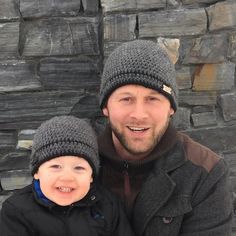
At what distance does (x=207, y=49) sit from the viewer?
9.13ft

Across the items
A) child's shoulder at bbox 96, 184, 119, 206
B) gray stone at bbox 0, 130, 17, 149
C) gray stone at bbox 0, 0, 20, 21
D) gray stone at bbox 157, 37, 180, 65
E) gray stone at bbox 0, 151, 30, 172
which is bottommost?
gray stone at bbox 0, 151, 30, 172

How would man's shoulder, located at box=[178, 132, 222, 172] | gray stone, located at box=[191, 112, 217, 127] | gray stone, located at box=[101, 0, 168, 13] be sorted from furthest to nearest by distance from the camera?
gray stone, located at box=[191, 112, 217, 127] < gray stone, located at box=[101, 0, 168, 13] < man's shoulder, located at box=[178, 132, 222, 172]

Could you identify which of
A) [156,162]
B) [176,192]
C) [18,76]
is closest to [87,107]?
[18,76]

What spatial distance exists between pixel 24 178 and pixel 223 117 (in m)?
1.24

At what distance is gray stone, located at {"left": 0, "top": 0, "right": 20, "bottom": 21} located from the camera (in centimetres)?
264

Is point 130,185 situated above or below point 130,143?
below

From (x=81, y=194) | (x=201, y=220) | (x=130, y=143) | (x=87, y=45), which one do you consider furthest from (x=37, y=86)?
(x=201, y=220)

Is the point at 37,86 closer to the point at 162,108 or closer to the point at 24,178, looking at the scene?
the point at 24,178

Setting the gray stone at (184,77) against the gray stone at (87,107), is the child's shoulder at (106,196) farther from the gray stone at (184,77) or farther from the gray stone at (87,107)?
the gray stone at (184,77)

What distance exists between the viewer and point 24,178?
296 centimetres

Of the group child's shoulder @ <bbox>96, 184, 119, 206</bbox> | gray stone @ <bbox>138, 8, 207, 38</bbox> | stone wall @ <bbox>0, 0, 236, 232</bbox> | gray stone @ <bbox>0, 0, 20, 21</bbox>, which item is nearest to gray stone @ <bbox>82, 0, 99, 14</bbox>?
stone wall @ <bbox>0, 0, 236, 232</bbox>

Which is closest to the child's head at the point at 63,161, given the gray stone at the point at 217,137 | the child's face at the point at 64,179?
the child's face at the point at 64,179

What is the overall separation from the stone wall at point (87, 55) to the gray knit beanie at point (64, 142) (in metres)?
0.72

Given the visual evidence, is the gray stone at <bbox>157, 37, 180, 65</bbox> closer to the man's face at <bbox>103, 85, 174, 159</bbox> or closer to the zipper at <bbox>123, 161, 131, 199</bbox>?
the man's face at <bbox>103, 85, 174, 159</bbox>
